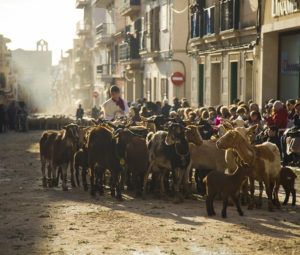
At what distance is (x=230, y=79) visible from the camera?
85.6 feet

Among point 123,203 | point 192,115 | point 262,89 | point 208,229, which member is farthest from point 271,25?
point 208,229

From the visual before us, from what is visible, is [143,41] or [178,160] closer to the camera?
[178,160]

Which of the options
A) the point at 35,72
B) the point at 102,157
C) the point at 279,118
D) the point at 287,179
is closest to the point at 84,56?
the point at 279,118

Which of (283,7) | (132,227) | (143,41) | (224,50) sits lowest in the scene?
(132,227)

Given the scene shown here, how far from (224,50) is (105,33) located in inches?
1381

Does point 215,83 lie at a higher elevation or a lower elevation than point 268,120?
higher

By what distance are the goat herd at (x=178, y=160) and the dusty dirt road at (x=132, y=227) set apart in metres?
0.38

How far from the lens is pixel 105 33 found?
198ft

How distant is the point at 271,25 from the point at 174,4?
488 inches

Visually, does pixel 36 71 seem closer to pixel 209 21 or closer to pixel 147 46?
pixel 147 46

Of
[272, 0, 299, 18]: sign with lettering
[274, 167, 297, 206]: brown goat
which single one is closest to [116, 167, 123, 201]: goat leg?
[274, 167, 297, 206]: brown goat

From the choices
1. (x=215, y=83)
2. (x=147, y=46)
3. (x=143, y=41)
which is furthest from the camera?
(x=143, y=41)

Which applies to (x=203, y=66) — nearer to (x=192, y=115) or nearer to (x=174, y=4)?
(x=174, y=4)

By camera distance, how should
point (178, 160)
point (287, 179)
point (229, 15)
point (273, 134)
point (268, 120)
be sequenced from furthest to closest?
point (229, 15) < point (268, 120) < point (273, 134) < point (178, 160) < point (287, 179)
